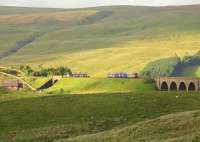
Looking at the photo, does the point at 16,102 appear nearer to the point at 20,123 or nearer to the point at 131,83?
the point at 20,123

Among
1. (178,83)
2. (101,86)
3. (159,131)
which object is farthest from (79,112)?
(178,83)

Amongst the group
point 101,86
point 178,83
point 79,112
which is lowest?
point 79,112

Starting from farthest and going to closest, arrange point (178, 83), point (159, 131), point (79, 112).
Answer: point (178, 83)
point (79, 112)
point (159, 131)

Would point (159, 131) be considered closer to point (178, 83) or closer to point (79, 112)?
point (79, 112)

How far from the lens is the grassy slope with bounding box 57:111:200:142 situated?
45.6 metres

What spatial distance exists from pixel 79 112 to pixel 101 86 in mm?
55826

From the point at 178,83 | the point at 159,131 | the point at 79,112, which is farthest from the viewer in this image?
the point at 178,83

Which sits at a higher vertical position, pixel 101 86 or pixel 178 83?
pixel 178 83

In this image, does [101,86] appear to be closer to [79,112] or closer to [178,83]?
[178,83]

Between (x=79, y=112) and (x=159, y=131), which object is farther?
(x=79, y=112)

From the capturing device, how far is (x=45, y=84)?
468 feet

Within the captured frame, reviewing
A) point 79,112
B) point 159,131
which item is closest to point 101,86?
point 79,112

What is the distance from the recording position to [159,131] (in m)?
48.5

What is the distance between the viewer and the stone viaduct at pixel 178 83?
123 m
